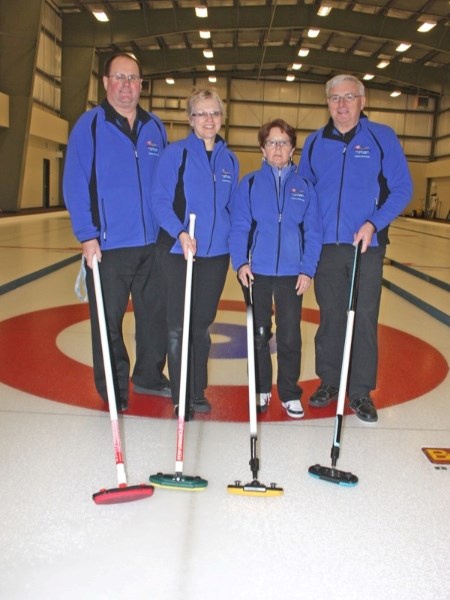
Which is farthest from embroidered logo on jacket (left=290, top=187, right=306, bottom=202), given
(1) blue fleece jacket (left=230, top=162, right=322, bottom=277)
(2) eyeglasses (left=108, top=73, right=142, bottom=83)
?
(2) eyeglasses (left=108, top=73, right=142, bottom=83)

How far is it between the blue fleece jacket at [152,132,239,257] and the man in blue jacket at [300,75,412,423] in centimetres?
59

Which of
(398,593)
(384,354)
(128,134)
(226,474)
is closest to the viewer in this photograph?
(398,593)

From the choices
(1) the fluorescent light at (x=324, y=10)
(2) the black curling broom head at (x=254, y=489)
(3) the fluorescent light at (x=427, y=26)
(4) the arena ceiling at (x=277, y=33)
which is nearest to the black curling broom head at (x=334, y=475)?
(2) the black curling broom head at (x=254, y=489)

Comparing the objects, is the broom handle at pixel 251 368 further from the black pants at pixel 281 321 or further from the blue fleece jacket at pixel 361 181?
the blue fleece jacket at pixel 361 181

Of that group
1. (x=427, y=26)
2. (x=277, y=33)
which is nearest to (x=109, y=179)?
(x=427, y=26)

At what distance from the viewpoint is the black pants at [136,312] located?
3.25 metres

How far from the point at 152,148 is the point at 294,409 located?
1.64 meters

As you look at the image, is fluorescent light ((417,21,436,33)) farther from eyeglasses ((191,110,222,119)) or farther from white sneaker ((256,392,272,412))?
white sneaker ((256,392,272,412))

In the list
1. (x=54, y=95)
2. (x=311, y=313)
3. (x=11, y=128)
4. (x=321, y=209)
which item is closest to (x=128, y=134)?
(x=321, y=209)

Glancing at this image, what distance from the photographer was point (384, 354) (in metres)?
4.67

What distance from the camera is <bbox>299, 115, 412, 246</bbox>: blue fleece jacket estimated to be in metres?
3.24

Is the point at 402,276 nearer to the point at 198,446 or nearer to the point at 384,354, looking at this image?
the point at 384,354

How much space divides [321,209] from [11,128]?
1611cm

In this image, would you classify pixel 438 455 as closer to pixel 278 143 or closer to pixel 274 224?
pixel 274 224
